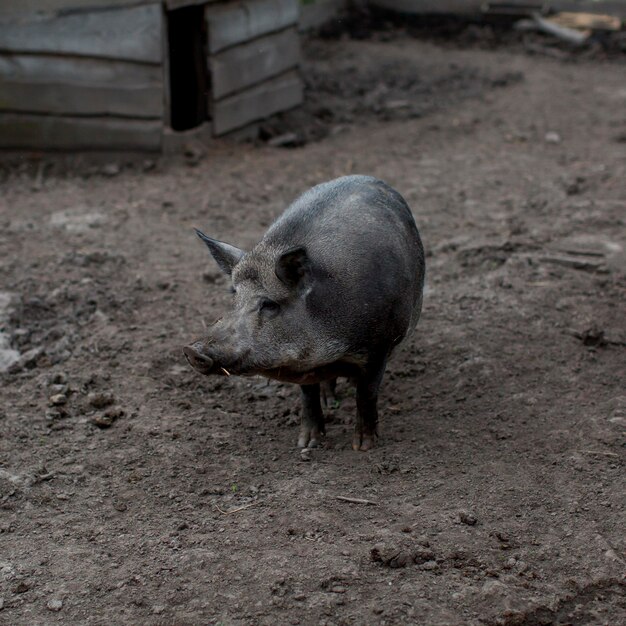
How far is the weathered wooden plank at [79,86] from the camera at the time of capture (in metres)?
7.65

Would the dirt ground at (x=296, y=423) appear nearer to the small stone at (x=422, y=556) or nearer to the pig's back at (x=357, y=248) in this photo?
the small stone at (x=422, y=556)

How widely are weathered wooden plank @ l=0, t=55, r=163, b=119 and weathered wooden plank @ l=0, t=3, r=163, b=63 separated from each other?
0.08 metres

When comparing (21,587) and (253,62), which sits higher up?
(253,62)

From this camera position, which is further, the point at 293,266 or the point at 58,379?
the point at 58,379

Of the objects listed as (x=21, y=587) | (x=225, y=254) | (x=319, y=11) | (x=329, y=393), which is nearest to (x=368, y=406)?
(x=329, y=393)

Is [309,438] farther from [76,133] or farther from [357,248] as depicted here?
[76,133]

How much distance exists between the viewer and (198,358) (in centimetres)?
365

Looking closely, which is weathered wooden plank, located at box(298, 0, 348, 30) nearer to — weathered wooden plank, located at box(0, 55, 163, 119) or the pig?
weathered wooden plank, located at box(0, 55, 163, 119)

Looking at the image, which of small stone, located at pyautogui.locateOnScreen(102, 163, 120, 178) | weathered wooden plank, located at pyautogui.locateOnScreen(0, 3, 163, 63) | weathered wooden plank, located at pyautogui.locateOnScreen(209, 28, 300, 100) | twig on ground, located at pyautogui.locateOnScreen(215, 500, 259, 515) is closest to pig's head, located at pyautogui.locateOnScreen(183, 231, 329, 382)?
twig on ground, located at pyautogui.locateOnScreen(215, 500, 259, 515)

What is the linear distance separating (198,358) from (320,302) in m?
0.60

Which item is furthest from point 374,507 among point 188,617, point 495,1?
point 495,1

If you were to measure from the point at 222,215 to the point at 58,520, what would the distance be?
3.65 meters

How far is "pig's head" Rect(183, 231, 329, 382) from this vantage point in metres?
3.78

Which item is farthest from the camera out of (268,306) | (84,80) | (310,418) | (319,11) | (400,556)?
(319,11)
